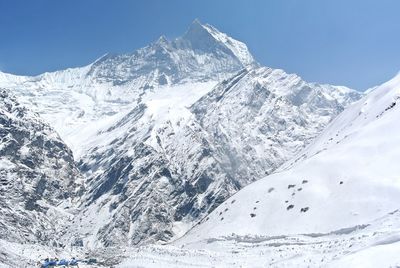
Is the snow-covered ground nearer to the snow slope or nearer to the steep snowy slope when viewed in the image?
the snow slope

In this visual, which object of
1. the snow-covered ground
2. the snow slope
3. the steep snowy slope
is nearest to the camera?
the snow-covered ground

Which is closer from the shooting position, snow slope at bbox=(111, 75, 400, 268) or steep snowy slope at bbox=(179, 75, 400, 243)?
snow slope at bbox=(111, 75, 400, 268)

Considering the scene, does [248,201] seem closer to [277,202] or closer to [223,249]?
[277,202]

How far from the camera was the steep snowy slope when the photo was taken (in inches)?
4459

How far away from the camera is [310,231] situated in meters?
116

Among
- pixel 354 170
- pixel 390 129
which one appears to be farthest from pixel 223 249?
pixel 390 129

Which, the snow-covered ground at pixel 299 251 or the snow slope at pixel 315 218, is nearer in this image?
the snow-covered ground at pixel 299 251

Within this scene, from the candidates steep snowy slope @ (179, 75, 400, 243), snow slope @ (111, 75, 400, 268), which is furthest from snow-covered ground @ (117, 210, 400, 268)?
steep snowy slope @ (179, 75, 400, 243)

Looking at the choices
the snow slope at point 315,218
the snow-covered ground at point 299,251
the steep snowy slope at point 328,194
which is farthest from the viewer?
the steep snowy slope at point 328,194

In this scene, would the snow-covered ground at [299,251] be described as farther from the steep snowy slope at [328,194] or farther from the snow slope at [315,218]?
the steep snowy slope at [328,194]

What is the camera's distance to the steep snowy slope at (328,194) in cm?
11325

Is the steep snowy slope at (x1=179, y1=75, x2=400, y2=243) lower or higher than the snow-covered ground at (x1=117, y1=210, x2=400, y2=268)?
higher

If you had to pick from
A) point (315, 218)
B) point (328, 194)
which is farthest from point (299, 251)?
point (328, 194)

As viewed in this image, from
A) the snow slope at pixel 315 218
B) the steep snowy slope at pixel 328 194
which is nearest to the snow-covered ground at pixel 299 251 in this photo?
the snow slope at pixel 315 218
